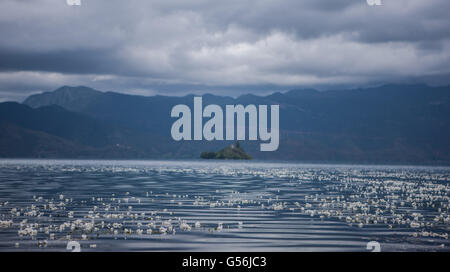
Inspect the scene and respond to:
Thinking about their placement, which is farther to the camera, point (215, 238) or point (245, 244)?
point (215, 238)

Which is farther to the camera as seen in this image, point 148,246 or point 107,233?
point 107,233

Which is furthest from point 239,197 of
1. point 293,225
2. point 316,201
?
point 293,225

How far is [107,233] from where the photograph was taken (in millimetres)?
29328

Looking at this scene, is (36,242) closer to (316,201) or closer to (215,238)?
(215,238)

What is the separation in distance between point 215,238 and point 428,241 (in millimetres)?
10877
